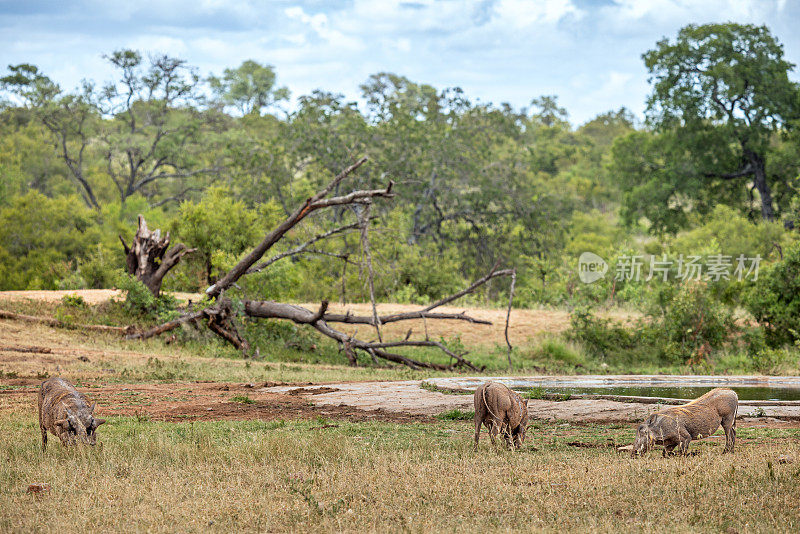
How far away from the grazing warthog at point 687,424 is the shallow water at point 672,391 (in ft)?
14.5

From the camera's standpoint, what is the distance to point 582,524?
17.1ft

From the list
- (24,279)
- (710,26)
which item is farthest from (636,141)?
(24,279)

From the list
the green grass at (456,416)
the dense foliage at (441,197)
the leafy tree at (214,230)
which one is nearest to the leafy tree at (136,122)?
the dense foliage at (441,197)

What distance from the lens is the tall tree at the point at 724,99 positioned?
38.1m

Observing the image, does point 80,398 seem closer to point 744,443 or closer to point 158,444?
point 158,444

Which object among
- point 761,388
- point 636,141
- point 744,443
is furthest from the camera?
point 636,141

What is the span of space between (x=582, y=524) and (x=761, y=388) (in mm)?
9565

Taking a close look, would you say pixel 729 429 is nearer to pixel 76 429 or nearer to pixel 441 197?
pixel 76 429

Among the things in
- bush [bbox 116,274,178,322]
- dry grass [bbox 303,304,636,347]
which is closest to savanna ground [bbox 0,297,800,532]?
bush [bbox 116,274,178,322]

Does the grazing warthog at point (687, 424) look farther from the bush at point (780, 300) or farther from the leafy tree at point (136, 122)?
the leafy tree at point (136, 122)

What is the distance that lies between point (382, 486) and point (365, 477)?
348mm

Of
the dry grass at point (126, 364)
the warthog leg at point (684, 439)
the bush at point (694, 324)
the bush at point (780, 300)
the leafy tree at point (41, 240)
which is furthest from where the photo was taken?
the leafy tree at point (41, 240)

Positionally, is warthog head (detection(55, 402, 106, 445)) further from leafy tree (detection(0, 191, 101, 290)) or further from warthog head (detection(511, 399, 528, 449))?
leafy tree (detection(0, 191, 101, 290))

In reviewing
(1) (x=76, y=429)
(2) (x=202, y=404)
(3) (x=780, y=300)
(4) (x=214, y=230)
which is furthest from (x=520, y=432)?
(4) (x=214, y=230)
